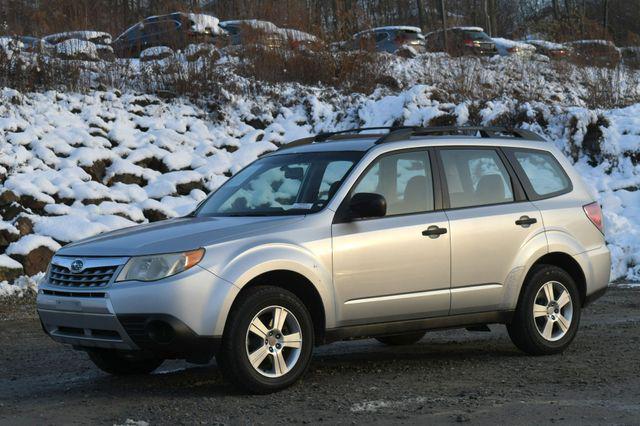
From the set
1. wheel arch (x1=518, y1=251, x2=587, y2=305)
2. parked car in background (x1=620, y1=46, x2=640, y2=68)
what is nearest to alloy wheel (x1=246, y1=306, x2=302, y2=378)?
wheel arch (x1=518, y1=251, x2=587, y2=305)

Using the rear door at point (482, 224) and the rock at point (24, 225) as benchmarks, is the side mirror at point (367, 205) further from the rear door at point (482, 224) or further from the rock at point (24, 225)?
the rock at point (24, 225)

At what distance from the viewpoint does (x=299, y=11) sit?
22.4 meters

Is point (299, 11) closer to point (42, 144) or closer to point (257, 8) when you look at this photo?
point (257, 8)

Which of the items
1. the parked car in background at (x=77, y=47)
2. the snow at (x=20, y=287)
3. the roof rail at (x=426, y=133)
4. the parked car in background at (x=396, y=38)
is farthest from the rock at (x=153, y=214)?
the parked car in background at (x=396, y=38)

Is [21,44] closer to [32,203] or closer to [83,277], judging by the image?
[32,203]

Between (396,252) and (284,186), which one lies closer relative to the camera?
(396,252)

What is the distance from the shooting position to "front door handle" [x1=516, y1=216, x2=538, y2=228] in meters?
8.12

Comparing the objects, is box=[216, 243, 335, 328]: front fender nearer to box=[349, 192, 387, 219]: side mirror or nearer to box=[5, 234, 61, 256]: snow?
box=[349, 192, 387, 219]: side mirror

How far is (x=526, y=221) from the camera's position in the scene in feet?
26.8

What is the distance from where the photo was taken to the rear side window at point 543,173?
28.0 ft

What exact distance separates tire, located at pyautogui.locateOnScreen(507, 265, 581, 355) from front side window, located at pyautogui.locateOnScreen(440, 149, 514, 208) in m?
0.71

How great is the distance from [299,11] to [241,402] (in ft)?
54.9

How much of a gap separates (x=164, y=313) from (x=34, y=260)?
6818 mm

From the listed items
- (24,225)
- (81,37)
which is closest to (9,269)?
(24,225)
